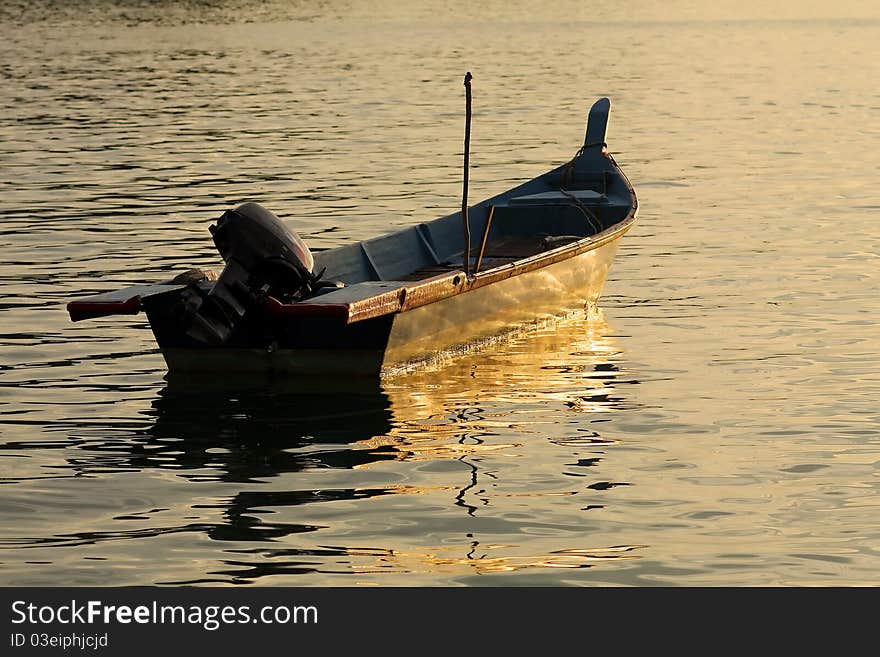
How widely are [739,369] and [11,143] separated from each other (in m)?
21.7

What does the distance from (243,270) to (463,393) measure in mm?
2208

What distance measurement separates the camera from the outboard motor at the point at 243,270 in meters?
12.4

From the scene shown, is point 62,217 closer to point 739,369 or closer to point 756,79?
point 739,369

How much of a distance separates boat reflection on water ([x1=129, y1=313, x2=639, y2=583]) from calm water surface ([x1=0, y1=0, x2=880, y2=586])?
3 centimetres

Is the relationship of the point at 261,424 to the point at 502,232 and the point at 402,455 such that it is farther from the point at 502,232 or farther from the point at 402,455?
the point at 502,232

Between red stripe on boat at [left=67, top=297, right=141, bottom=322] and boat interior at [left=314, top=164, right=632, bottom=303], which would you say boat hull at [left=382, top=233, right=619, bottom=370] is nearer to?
boat interior at [left=314, top=164, right=632, bottom=303]

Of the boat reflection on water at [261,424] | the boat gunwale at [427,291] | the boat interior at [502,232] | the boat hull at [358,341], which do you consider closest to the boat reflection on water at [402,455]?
the boat reflection on water at [261,424]

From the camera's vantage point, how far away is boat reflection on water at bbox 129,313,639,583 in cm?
967

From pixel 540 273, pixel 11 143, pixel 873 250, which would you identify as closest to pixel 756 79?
pixel 11 143

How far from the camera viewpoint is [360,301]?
12289mm

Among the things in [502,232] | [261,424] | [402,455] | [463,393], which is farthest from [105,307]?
[502,232]

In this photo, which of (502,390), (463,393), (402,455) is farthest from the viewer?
(502,390)

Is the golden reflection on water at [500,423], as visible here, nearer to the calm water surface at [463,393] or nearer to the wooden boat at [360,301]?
the calm water surface at [463,393]
